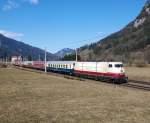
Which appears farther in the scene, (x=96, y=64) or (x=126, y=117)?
(x=96, y=64)

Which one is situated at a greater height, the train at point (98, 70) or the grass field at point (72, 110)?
the train at point (98, 70)

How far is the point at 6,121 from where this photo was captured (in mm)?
17453

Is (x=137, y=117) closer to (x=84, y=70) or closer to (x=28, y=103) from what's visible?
(x=28, y=103)

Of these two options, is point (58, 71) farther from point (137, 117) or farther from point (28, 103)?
point (137, 117)

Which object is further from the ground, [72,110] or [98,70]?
[98,70]

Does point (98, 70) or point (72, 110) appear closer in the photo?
point (72, 110)

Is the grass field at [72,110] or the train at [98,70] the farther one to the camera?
the train at [98,70]

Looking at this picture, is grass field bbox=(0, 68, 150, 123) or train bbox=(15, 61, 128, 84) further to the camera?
train bbox=(15, 61, 128, 84)

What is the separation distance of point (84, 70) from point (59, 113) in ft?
144

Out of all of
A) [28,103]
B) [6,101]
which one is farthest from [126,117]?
[6,101]

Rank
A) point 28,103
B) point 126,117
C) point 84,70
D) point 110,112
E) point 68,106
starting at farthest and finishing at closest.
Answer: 1. point 84,70
2. point 28,103
3. point 68,106
4. point 110,112
5. point 126,117

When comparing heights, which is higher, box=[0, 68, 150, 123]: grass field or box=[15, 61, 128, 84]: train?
box=[15, 61, 128, 84]: train

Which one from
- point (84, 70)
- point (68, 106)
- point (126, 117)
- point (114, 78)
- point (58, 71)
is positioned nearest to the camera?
point (126, 117)

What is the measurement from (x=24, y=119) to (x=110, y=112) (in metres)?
5.47
